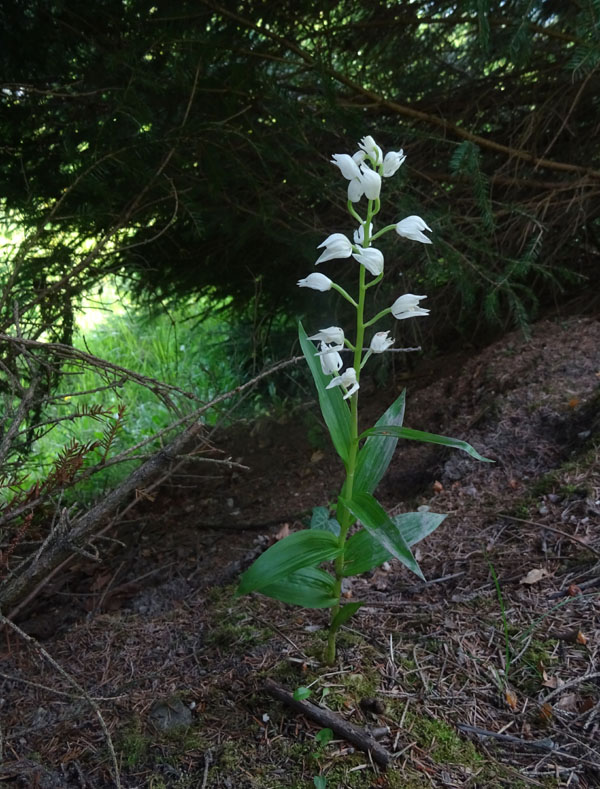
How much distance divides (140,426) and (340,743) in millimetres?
3463

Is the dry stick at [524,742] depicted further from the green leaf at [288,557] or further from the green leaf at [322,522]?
the green leaf at [322,522]

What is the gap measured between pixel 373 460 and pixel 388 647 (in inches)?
23.2

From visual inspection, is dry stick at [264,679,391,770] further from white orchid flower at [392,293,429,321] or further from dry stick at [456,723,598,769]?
white orchid flower at [392,293,429,321]

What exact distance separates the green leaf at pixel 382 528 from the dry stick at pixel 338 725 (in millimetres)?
485

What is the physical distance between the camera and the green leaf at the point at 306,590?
1611 millimetres

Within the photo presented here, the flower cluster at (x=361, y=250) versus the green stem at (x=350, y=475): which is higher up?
the flower cluster at (x=361, y=250)

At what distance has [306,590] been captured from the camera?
5.34ft

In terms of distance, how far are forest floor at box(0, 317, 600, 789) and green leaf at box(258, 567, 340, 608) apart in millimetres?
211

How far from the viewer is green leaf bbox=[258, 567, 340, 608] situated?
1.61 meters

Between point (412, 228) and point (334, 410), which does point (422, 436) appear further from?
point (412, 228)

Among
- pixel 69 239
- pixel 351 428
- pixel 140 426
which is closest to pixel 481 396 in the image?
pixel 351 428

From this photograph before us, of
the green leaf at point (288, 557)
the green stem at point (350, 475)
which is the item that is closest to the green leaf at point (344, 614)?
the green stem at point (350, 475)

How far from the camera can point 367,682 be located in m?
1.62

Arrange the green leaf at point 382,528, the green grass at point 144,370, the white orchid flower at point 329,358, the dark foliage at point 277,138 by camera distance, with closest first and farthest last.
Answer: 1. the green leaf at point 382,528
2. the white orchid flower at point 329,358
3. the dark foliage at point 277,138
4. the green grass at point 144,370
